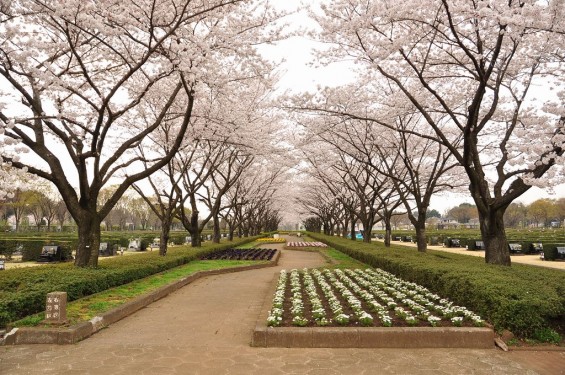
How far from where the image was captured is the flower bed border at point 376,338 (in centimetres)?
616

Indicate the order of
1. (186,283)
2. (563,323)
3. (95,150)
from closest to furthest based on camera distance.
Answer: (563,323) → (95,150) → (186,283)

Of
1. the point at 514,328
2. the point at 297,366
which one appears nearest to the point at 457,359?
the point at 514,328

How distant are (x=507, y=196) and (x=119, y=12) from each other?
35.8ft

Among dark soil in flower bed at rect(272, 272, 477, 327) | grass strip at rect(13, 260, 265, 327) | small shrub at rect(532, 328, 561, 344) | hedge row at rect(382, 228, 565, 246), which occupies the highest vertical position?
hedge row at rect(382, 228, 565, 246)

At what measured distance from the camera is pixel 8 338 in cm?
614

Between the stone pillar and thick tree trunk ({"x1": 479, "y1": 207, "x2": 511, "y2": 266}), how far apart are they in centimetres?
1068

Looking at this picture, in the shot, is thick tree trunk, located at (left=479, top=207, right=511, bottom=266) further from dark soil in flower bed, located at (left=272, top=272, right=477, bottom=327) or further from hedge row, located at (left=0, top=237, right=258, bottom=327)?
hedge row, located at (left=0, top=237, right=258, bottom=327)

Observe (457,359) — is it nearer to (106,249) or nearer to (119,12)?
(119,12)

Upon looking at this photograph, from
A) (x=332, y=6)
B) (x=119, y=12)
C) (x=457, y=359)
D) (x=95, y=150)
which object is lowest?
(x=457, y=359)

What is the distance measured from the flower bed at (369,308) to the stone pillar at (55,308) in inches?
138

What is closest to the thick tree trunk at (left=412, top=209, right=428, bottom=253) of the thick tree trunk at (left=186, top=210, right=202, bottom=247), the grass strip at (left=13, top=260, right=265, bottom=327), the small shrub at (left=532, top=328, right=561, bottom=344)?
the grass strip at (left=13, top=260, right=265, bottom=327)

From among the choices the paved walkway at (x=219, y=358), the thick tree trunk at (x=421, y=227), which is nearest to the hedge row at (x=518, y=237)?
the thick tree trunk at (x=421, y=227)

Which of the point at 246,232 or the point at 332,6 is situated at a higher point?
the point at 332,6

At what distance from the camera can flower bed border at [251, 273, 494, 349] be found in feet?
20.2
